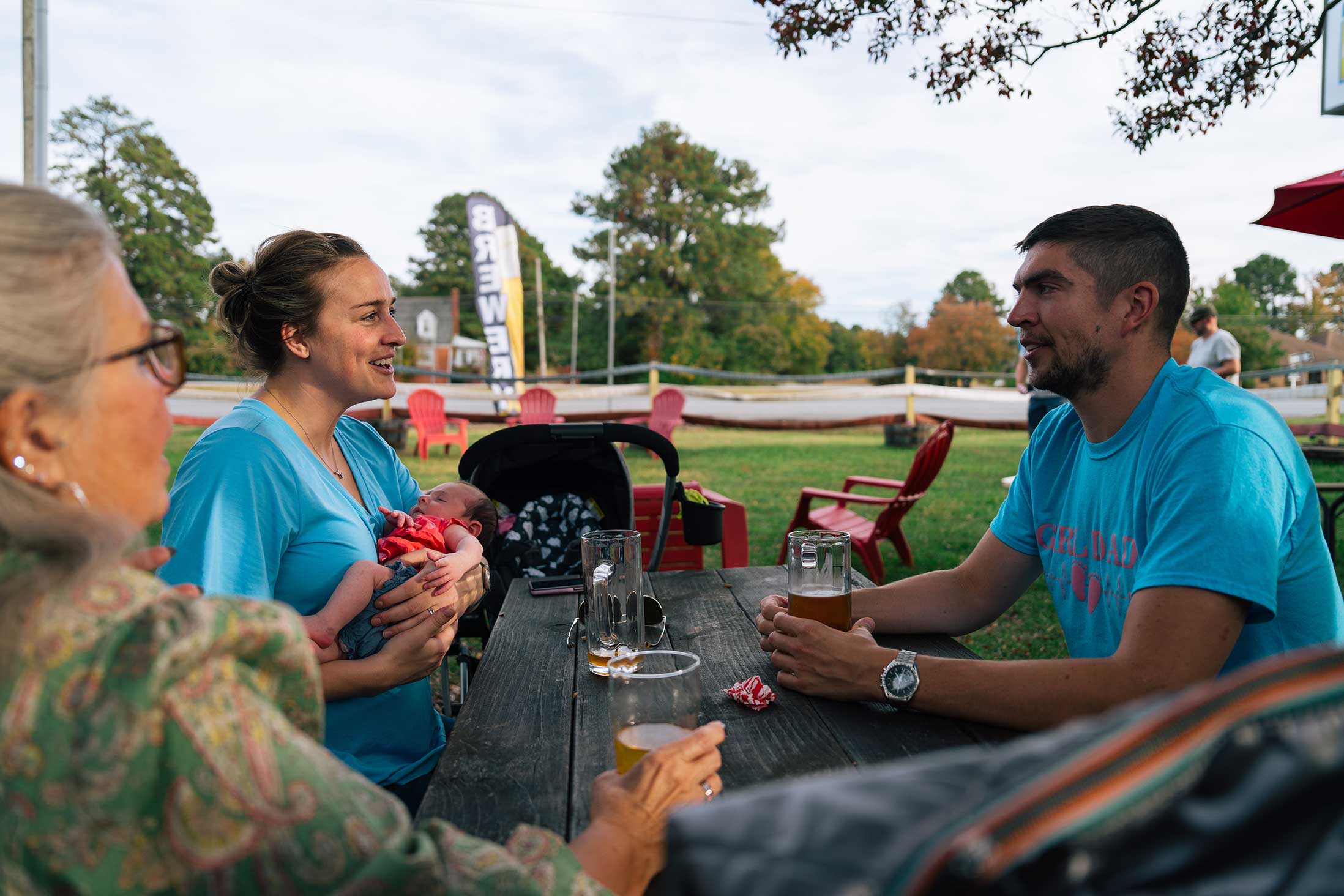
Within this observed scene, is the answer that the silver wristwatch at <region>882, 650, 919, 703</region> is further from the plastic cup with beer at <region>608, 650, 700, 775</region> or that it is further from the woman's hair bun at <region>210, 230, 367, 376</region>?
the woman's hair bun at <region>210, 230, 367, 376</region>

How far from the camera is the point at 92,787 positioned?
2.19 ft

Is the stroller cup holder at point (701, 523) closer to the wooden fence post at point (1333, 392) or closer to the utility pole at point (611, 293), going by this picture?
the wooden fence post at point (1333, 392)

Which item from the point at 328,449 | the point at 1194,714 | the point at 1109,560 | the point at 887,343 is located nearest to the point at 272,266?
the point at 328,449

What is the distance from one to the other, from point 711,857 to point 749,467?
38.1 feet

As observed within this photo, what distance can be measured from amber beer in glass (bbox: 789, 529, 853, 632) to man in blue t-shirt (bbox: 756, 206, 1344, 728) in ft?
0.15

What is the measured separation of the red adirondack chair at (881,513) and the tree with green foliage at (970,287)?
69076 millimetres

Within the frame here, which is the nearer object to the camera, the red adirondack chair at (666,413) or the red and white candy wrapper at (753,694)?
the red and white candy wrapper at (753,694)

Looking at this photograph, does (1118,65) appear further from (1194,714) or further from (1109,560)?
(1194,714)

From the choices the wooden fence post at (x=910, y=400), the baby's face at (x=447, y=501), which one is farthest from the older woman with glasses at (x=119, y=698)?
the wooden fence post at (x=910, y=400)

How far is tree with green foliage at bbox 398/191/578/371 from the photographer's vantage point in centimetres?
5047

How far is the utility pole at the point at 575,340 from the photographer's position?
153ft

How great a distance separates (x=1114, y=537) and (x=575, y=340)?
45.8 m

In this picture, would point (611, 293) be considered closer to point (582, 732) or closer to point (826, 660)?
point (826, 660)

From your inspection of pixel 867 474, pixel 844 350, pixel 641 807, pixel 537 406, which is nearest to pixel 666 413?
pixel 537 406
